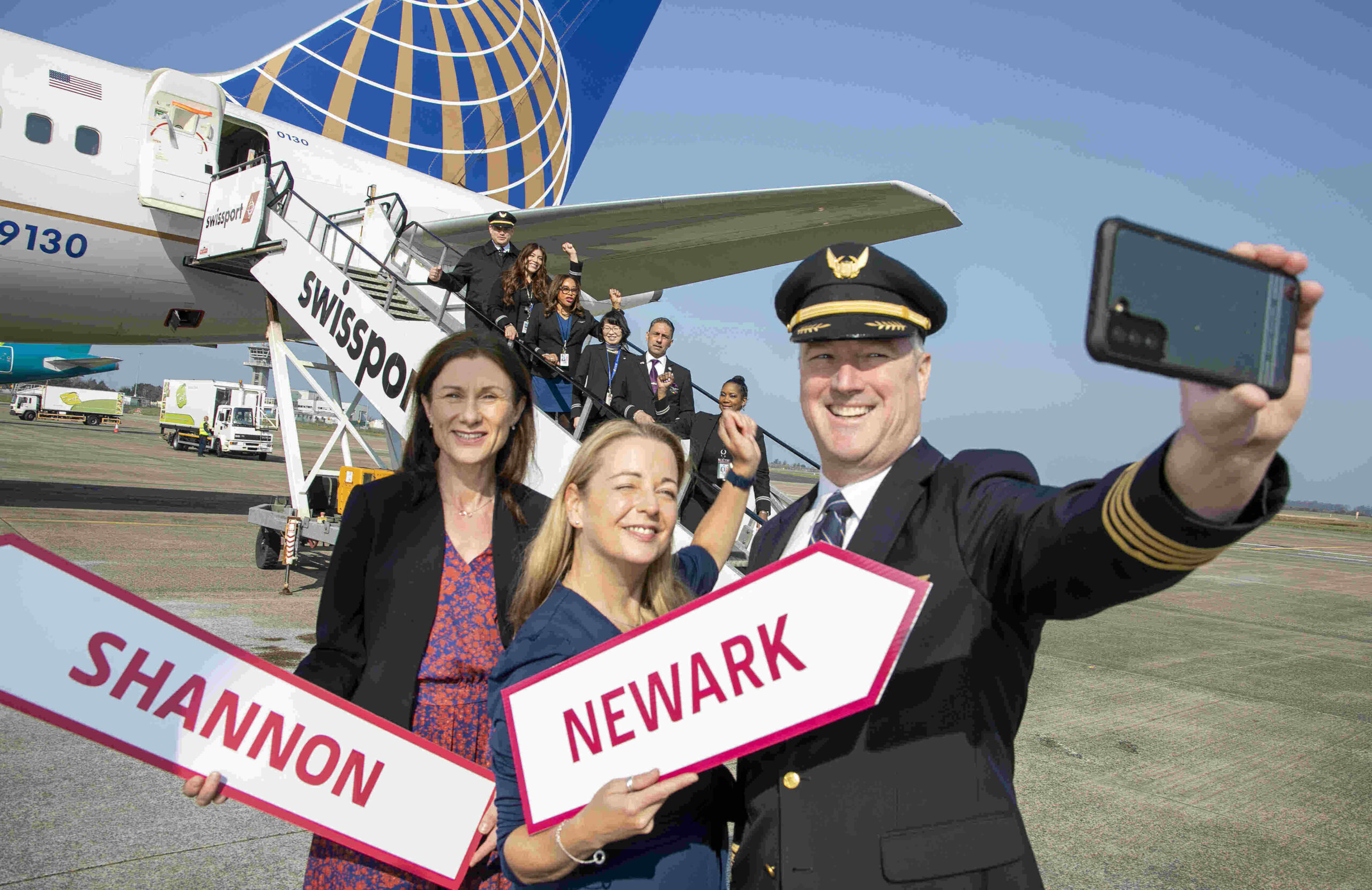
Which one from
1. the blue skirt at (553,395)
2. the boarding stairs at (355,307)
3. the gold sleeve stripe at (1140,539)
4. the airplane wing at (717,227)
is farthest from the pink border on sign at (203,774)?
the airplane wing at (717,227)

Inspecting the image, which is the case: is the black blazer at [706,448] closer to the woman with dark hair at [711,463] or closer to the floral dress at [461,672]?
the woman with dark hair at [711,463]

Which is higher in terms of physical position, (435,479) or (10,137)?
(10,137)

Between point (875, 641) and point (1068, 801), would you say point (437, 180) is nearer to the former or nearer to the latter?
A: point (1068, 801)

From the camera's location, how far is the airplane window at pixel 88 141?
903cm

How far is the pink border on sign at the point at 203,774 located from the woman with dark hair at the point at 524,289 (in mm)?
5278

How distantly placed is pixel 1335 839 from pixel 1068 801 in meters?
1.26

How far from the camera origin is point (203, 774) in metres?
1.71

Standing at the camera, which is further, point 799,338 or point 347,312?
point 347,312

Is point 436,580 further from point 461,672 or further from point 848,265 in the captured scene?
point 848,265

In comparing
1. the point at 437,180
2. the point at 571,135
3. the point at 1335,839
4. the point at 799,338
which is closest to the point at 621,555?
the point at 799,338

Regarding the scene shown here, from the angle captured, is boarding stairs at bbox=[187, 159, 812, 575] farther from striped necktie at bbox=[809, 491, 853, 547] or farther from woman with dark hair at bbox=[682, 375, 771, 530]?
striped necktie at bbox=[809, 491, 853, 547]

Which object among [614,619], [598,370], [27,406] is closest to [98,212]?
[598,370]

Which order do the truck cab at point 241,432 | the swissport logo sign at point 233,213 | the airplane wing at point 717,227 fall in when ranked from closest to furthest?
the swissport logo sign at point 233,213
the airplane wing at point 717,227
the truck cab at point 241,432

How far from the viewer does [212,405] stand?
34344 mm
